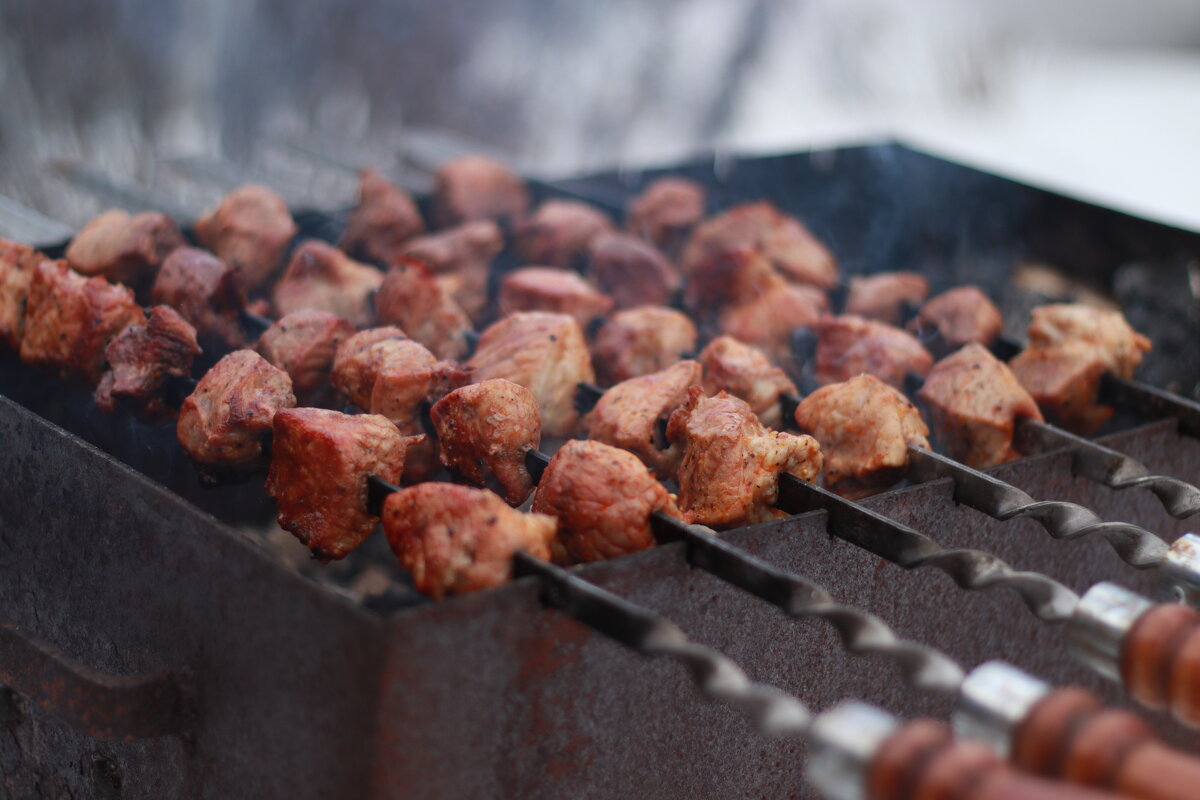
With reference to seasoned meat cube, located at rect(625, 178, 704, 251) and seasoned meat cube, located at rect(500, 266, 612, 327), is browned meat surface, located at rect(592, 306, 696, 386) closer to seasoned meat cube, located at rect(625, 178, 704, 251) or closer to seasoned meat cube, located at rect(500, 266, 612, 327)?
seasoned meat cube, located at rect(500, 266, 612, 327)

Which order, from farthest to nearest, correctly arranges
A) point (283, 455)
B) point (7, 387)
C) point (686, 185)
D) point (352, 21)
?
point (352, 21)
point (686, 185)
point (7, 387)
point (283, 455)

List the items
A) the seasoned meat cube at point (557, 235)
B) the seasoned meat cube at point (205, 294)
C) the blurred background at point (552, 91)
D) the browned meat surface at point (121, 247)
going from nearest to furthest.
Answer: the seasoned meat cube at point (205, 294) → the browned meat surface at point (121, 247) → the seasoned meat cube at point (557, 235) → the blurred background at point (552, 91)

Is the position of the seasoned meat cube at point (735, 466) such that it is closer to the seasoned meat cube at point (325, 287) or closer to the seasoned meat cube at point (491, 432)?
the seasoned meat cube at point (491, 432)

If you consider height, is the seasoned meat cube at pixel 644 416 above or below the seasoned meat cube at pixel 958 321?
below

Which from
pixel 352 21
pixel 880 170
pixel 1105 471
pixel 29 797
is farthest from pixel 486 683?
pixel 352 21

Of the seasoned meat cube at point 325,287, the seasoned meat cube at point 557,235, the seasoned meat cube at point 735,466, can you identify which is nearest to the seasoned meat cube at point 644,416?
the seasoned meat cube at point 735,466

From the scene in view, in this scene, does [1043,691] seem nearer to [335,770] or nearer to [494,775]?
[494,775]
